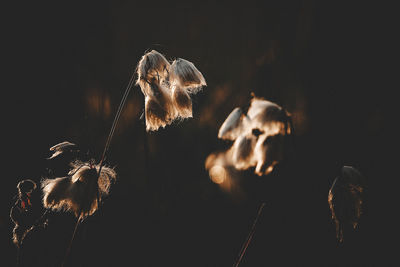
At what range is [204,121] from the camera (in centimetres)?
109

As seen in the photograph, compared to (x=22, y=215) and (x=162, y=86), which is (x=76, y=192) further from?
(x=162, y=86)

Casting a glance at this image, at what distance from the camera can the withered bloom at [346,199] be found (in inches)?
23.1

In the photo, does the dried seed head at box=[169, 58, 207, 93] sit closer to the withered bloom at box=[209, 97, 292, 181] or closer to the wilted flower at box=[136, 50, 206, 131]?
the wilted flower at box=[136, 50, 206, 131]

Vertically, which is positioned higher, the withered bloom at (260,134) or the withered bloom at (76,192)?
the withered bloom at (260,134)

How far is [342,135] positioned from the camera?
2.86ft

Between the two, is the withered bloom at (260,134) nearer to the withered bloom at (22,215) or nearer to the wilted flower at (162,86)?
the wilted flower at (162,86)

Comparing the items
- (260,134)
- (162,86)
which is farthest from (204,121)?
(260,134)

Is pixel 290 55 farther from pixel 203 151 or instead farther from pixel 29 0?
pixel 29 0

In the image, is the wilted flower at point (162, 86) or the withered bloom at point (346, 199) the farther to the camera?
the wilted flower at point (162, 86)

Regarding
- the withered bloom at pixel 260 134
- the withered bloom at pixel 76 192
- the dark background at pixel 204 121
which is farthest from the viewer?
the dark background at pixel 204 121

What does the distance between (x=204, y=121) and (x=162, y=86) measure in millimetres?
360

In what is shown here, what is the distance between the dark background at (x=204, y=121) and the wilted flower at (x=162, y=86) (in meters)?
0.08

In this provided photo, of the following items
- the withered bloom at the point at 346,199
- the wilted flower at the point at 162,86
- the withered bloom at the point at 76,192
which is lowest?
the withered bloom at the point at 346,199

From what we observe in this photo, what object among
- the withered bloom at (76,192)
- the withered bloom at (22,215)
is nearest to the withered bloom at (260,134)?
the withered bloom at (76,192)
